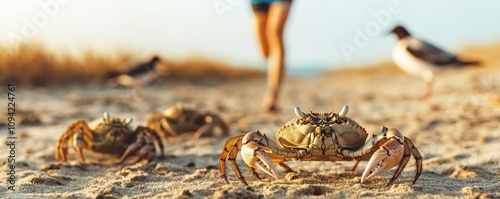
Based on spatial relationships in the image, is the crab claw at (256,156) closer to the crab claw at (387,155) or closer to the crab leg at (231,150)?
the crab leg at (231,150)

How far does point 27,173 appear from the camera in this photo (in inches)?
171

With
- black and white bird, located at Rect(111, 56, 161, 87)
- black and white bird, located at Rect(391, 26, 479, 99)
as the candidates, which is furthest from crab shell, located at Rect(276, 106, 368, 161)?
black and white bird, located at Rect(111, 56, 161, 87)


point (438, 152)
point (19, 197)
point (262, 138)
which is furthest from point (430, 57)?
point (19, 197)

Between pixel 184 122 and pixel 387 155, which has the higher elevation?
pixel 184 122

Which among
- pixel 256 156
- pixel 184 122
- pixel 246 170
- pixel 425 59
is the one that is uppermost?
pixel 425 59

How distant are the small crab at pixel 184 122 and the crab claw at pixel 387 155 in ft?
9.89

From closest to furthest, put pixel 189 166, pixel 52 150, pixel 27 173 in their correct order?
pixel 27 173 → pixel 189 166 → pixel 52 150

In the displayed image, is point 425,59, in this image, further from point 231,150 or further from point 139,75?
point 231,150

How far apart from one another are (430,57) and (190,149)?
17.3 feet

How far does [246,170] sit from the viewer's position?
176 inches

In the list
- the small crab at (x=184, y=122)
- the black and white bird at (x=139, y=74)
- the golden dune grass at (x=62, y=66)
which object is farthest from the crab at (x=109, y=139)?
the golden dune grass at (x=62, y=66)

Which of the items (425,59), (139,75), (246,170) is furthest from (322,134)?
(139,75)

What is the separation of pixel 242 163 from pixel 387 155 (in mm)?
1693

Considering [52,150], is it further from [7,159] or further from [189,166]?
[189,166]
